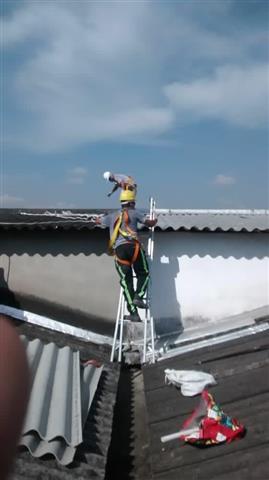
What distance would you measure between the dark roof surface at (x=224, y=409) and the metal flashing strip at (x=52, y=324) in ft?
5.12

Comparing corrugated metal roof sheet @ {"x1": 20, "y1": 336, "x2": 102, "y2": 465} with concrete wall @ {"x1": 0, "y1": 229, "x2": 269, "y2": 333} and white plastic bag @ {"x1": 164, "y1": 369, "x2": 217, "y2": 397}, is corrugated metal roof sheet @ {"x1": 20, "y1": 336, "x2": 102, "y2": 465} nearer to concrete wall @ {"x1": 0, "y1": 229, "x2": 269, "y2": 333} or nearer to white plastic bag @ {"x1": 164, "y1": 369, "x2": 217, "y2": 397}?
white plastic bag @ {"x1": 164, "y1": 369, "x2": 217, "y2": 397}

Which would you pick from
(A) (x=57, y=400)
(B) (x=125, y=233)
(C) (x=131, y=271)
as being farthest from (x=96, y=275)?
(A) (x=57, y=400)

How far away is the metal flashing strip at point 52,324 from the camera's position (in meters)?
7.81

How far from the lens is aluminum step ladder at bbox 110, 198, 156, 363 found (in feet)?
23.8

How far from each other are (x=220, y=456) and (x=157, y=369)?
2589 mm

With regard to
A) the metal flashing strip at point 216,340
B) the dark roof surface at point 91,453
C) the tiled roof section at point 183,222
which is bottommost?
the dark roof surface at point 91,453

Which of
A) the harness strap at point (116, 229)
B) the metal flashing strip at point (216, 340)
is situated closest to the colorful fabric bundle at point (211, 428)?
the metal flashing strip at point (216, 340)

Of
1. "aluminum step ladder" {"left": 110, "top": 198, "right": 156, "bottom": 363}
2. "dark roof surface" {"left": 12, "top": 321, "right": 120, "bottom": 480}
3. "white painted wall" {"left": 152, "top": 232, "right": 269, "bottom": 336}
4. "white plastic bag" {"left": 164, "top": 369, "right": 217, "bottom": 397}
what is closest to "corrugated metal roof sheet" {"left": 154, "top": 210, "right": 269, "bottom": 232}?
"white painted wall" {"left": 152, "top": 232, "right": 269, "bottom": 336}

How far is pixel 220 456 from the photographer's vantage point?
3.92 m

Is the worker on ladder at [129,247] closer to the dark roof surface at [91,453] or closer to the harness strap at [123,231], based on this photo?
the harness strap at [123,231]

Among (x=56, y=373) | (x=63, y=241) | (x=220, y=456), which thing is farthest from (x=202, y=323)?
(x=220, y=456)

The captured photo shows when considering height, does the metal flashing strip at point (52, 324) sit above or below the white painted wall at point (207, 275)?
below

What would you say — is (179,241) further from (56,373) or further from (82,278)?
(56,373)

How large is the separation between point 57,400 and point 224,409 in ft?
5.03
